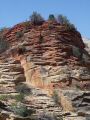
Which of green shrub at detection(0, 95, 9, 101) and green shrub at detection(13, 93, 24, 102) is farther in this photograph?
green shrub at detection(13, 93, 24, 102)

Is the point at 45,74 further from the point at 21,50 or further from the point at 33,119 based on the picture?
the point at 33,119

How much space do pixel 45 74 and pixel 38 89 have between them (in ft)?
3.31

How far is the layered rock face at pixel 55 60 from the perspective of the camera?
24.7 metres

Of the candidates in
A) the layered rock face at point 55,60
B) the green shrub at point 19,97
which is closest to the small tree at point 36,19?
the layered rock face at point 55,60

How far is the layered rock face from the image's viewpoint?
24678 millimetres

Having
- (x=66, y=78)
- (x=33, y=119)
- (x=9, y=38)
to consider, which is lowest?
(x=33, y=119)

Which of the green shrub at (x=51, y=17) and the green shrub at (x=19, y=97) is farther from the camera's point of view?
the green shrub at (x=51, y=17)

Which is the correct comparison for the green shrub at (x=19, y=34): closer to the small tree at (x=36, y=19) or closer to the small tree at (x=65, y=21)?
the small tree at (x=36, y=19)

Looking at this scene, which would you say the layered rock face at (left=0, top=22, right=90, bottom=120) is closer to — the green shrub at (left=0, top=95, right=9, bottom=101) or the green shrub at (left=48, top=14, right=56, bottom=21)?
the green shrub at (left=48, top=14, right=56, bottom=21)

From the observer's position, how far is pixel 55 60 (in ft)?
88.2

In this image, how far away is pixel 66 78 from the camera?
25.4m

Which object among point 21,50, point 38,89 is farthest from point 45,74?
point 21,50

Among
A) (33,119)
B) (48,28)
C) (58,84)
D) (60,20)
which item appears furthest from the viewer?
(60,20)

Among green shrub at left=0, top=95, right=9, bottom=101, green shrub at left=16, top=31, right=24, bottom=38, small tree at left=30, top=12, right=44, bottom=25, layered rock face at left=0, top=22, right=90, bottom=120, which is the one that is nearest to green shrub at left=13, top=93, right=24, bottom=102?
green shrub at left=0, top=95, right=9, bottom=101
